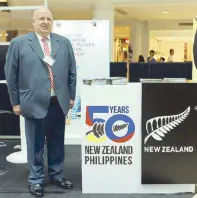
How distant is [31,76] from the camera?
319 cm

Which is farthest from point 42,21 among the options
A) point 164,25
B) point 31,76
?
point 164,25

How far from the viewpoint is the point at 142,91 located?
3.22m

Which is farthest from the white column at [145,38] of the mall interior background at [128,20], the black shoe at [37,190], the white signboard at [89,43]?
the black shoe at [37,190]

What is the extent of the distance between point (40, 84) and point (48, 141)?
0.59m

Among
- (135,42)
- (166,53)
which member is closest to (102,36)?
(135,42)

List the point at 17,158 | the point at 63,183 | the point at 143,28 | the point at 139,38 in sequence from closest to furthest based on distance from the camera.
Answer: the point at 63,183, the point at 17,158, the point at 139,38, the point at 143,28

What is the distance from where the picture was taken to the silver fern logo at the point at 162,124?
3.23m

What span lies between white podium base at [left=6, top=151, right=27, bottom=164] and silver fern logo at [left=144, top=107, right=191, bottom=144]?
71.1 inches

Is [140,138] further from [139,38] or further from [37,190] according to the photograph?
[139,38]

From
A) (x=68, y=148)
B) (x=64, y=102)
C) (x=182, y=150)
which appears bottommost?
(x=68, y=148)

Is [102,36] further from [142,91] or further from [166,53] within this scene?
[166,53]

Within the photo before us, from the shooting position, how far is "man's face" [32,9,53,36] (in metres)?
3.24

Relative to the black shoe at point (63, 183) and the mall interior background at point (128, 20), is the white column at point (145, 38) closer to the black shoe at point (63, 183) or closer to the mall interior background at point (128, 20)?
the mall interior background at point (128, 20)

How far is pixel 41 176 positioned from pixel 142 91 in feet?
3.84
